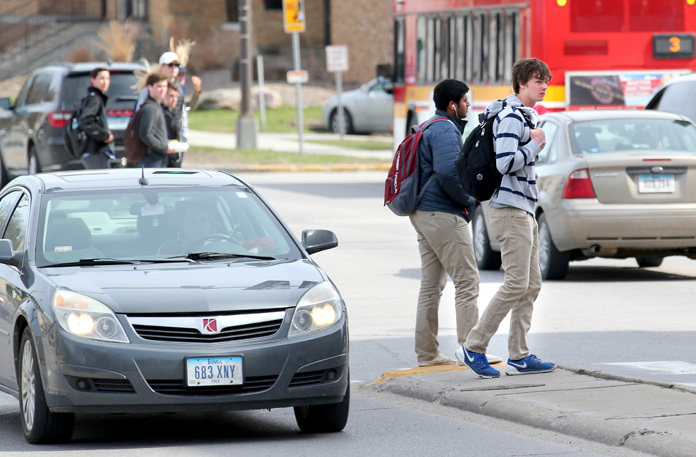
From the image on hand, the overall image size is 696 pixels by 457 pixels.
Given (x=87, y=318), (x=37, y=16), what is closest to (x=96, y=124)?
(x=87, y=318)

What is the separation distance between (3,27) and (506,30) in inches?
1459

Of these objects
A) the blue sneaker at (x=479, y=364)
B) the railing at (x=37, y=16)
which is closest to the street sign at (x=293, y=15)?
the railing at (x=37, y=16)

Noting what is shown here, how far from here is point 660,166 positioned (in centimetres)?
1322

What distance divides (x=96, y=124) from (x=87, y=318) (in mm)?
8870

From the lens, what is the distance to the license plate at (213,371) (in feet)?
22.2

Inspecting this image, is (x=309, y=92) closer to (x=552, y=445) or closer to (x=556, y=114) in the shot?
(x=556, y=114)

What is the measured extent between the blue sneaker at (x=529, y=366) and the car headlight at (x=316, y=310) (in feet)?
5.63

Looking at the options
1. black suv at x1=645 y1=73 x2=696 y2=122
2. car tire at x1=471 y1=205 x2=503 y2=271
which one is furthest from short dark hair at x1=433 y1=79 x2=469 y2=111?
black suv at x1=645 y1=73 x2=696 y2=122

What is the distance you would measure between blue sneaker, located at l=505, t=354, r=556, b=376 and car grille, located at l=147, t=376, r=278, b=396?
2153 mm

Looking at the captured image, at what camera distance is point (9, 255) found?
7.47 m

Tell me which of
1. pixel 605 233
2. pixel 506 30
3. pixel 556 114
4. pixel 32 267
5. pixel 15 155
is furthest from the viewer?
pixel 15 155

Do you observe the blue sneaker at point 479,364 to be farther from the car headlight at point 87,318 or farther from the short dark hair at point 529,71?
the car headlight at point 87,318

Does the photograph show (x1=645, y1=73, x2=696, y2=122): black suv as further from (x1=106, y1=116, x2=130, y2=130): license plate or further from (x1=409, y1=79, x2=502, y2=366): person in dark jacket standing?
(x1=409, y1=79, x2=502, y2=366): person in dark jacket standing

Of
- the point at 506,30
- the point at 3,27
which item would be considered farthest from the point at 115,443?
the point at 3,27
